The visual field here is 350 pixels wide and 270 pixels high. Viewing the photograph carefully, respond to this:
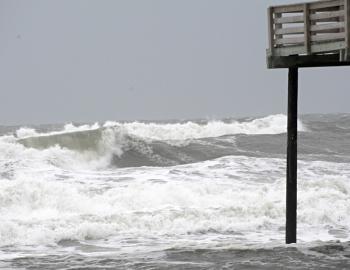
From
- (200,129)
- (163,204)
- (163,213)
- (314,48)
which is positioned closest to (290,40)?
(314,48)

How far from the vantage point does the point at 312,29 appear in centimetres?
1058

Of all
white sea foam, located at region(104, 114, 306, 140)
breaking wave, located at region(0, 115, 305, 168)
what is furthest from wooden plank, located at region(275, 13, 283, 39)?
white sea foam, located at region(104, 114, 306, 140)

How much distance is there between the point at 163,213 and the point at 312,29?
580cm

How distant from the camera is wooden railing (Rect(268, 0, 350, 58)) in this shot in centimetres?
1017

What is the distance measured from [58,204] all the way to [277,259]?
671cm

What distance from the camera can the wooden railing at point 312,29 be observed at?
33.4 feet

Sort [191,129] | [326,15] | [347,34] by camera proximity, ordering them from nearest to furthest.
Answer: [347,34] → [326,15] → [191,129]

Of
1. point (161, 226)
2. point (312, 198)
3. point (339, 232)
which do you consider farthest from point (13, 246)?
point (312, 198)

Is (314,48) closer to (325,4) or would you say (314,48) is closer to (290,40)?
(290,40)

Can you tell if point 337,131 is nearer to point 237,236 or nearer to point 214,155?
point 214,155

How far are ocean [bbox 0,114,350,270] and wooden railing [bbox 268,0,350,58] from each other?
9.67 ft

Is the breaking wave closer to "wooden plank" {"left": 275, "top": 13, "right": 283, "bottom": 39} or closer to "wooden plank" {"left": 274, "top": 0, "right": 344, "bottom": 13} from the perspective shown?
"wooden plank" {"left": 275, "top": 13, "right": 283, "bottom": 39}

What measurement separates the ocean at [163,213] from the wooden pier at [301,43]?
125cm

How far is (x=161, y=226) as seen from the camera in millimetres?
14242
